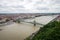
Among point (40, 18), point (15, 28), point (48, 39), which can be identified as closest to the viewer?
point (48, 39)

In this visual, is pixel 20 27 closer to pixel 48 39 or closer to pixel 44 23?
pixel 44 23

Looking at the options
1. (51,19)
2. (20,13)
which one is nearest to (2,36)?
(20,13)

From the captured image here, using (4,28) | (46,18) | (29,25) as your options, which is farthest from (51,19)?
(4,28)

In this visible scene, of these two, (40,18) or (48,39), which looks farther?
(40,18)

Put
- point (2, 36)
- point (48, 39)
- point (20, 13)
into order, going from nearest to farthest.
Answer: point (48, 39) → point (2, 36) → point (20, 13)

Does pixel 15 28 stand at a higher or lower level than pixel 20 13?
lower

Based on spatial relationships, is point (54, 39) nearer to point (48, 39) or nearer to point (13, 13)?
point (48, 39)
